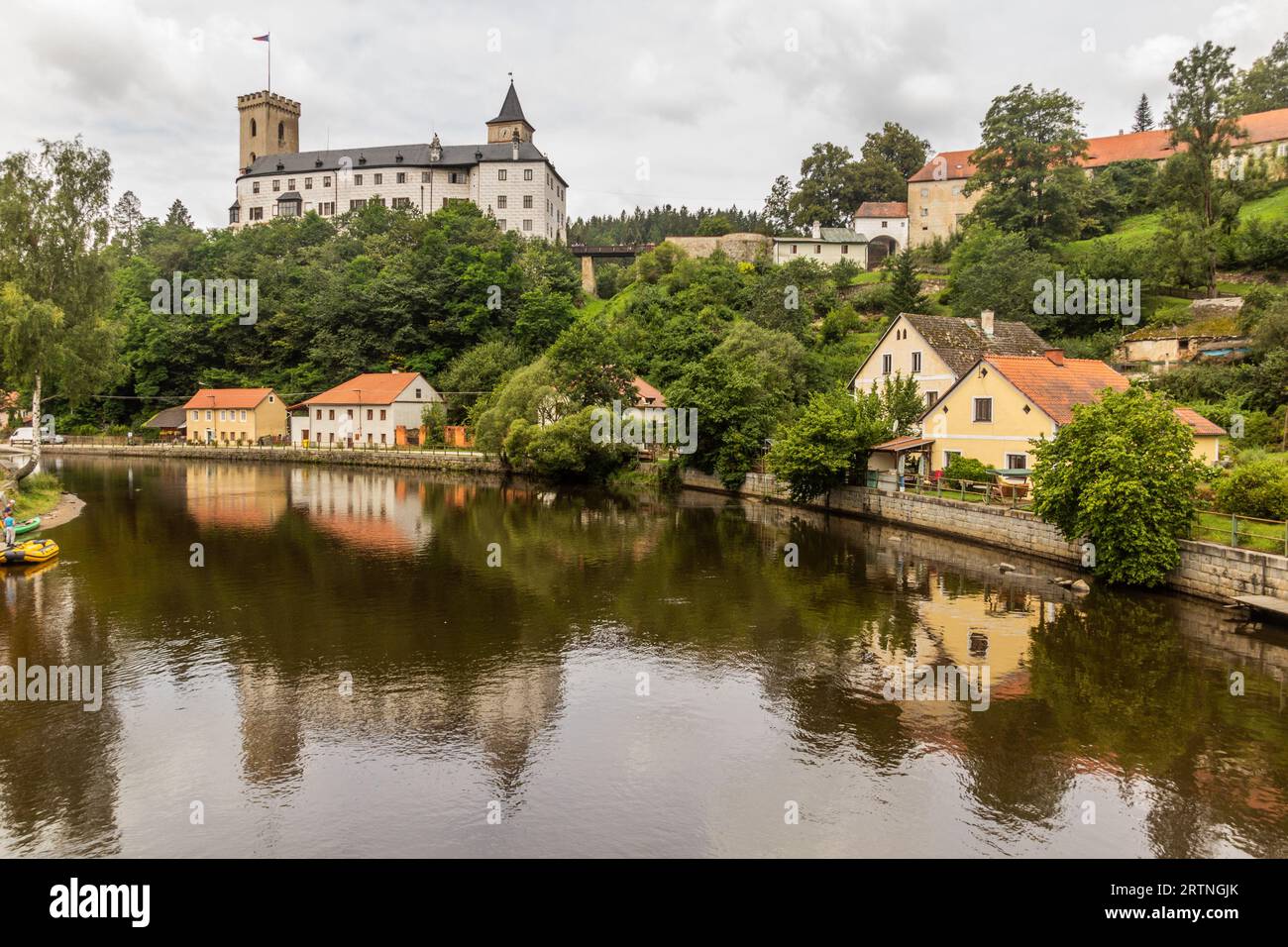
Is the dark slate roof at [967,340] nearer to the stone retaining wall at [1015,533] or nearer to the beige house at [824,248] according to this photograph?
the stone retaining wall at [1015,533]

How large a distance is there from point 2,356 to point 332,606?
88.6 feet

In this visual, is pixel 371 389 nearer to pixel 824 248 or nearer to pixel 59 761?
pixel 824 248

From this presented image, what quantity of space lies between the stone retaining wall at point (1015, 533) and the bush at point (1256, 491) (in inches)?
95.4

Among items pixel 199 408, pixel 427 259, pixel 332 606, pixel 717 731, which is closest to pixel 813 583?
pixel 717 731

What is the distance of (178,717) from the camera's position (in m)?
15.1

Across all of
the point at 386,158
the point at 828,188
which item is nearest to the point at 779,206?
the point at 828,188

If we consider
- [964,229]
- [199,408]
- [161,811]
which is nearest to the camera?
[161,811]

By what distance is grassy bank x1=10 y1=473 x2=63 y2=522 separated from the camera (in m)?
35.5

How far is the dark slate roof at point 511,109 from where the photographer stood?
4405 inches

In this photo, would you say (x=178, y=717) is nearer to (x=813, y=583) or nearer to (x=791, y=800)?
(x=791, y=800)

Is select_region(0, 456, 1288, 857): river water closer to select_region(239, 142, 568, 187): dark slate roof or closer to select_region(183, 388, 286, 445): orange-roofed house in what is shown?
select_region(183, 388, 286, 445): orange-roofed house

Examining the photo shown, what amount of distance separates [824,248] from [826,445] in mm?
56578

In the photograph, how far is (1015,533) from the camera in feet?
101

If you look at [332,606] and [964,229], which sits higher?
[964,229]
